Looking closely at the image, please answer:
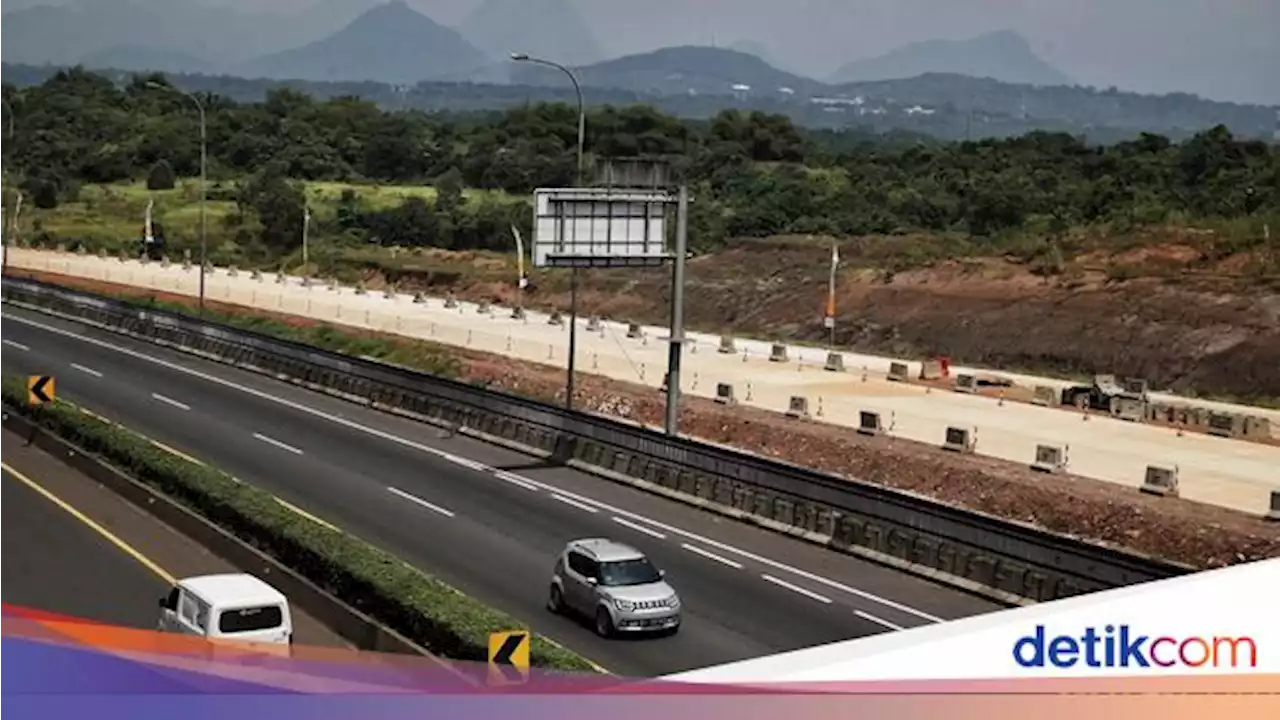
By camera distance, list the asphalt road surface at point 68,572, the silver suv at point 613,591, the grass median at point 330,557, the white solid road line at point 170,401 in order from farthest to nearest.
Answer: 1. the white solid road line at point 170,401
2. the asphalt road surface at point 68,572
3. the silver suv at point 613,591
4. the grass median at point 330,557

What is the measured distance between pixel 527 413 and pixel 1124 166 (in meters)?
83.0

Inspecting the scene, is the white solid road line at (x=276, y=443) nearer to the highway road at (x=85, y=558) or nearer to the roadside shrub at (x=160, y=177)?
the highway road at (x=85, y=558)

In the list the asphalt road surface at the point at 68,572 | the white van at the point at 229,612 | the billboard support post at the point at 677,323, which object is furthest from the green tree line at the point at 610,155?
the white van at the point at 229,612

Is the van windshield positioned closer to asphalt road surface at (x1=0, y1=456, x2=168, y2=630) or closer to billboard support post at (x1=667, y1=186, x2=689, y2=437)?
asphalt road surface at (x1=0, y1=456, x2=168, y2=630)

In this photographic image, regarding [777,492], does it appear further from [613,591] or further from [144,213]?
[144,213]

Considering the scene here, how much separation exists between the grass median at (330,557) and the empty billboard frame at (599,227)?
32.4 feet

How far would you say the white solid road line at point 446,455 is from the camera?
78.9 feet

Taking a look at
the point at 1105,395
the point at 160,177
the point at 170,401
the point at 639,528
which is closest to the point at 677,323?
the point at 639,528

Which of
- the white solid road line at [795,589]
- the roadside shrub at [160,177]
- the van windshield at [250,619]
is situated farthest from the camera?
the roadside shrub at [160,177]

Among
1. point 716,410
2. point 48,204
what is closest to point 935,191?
point 48,204

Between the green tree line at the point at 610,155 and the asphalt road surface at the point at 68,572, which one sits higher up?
the green tree line at the point at 610,155

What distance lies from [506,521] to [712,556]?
4428 mm

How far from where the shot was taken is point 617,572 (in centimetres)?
2130

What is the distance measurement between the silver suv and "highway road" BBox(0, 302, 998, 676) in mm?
271
